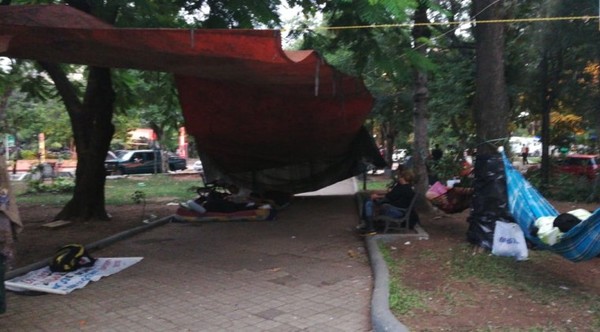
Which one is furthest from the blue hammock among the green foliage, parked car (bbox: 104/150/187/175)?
parked car (bbox: 104/150/187/175)

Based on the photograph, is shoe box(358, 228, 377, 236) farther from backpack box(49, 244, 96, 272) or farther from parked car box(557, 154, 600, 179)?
parked car box(557, 154, 600, 179)

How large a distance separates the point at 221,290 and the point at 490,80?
17.3ft

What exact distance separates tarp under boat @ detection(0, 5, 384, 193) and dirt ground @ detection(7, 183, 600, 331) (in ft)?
9.21

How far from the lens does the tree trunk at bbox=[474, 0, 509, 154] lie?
332 inches

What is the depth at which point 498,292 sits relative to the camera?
5.66 meters

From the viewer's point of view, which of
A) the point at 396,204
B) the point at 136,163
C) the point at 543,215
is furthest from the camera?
the point at 136,163

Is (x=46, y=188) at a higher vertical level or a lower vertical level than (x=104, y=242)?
higher

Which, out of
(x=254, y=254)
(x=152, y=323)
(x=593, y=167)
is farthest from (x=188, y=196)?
(x=593, y=167)

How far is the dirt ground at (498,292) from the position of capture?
15.6 feet

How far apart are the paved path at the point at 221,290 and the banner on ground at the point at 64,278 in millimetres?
125

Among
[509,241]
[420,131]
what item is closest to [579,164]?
[420,131]

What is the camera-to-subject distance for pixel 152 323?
16.9ft

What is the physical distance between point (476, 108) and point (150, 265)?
18.0ft

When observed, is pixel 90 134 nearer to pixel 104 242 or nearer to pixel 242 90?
pixel 104 242
